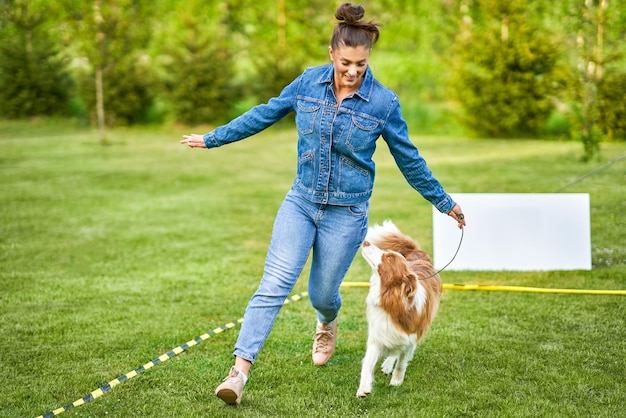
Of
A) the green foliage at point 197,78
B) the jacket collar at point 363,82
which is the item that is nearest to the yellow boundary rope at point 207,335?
the jacket collar at point 363,82

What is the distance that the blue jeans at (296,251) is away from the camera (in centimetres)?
353

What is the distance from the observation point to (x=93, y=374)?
13.2 feet

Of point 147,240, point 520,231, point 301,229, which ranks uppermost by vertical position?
point 301,229

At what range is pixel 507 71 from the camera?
17609 millimetres

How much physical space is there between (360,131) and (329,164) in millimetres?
219

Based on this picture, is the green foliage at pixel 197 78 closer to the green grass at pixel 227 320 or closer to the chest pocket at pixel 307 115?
the green grass at pixel 227 320

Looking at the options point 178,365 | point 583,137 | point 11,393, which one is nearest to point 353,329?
point 178,365

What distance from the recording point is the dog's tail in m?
4.19

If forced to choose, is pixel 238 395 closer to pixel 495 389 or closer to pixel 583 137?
pixel 495 389

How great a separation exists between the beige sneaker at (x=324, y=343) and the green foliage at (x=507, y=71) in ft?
46.5

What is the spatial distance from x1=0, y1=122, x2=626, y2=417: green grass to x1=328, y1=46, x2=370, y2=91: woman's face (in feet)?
5.29

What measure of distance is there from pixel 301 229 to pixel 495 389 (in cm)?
135

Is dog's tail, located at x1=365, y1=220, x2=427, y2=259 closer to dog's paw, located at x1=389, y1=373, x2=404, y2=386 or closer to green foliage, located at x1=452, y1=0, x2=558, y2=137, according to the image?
dog's paw, located at x1=389, y1=373, x2=404, y2=386

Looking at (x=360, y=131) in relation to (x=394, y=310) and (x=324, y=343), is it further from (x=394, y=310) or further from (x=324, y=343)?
(x=324, y=343)
